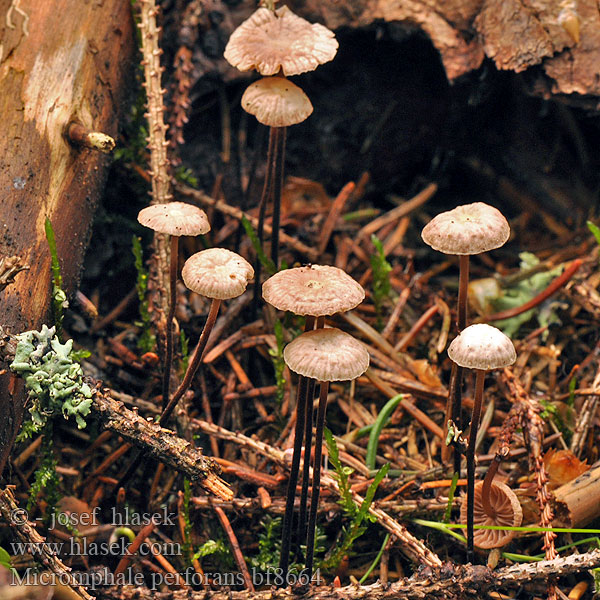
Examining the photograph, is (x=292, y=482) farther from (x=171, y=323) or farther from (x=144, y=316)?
(x=144, y=316)

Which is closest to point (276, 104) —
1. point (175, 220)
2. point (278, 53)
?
point (278, 53)

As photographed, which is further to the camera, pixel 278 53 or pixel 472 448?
pixel 278 53

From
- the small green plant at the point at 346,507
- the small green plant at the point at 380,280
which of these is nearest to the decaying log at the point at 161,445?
the small green plant at the point at 346,507

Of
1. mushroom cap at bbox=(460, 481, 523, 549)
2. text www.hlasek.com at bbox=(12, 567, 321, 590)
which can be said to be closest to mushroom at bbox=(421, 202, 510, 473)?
mushroom cap at bbox=(460, 481, 523, 549)

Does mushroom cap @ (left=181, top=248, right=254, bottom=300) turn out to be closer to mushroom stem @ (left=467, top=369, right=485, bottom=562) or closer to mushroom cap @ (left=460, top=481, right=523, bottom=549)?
mushroom stem @ (left=467, top=369, right=485, bottom=562)

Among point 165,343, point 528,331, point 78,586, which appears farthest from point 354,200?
point 78,586

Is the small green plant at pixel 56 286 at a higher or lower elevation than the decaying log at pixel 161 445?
higher

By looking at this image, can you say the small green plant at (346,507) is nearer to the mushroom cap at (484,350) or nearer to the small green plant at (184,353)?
the mushroom cap at (484,350)
